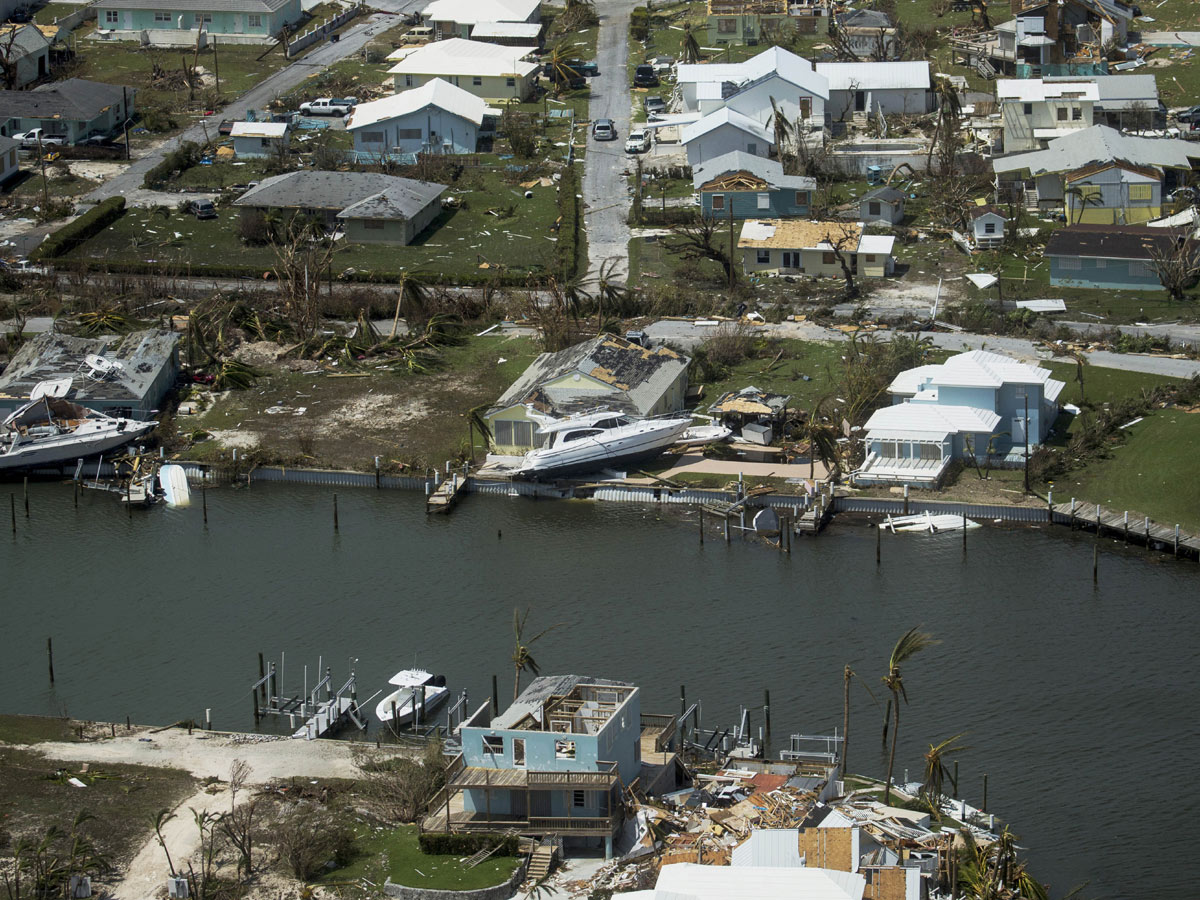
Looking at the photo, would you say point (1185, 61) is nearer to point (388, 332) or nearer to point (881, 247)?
point (881, 247)

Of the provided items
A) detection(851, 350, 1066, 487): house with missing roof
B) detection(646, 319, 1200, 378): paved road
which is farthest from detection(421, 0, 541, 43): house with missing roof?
detection(851, 350, 1066, 487): house with missing roof

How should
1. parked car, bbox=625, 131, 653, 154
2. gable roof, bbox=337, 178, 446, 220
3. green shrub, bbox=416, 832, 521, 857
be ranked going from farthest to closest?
parked car, bbox=625, 131, 653, 154, gable roof, bbox=337, 178, 446, 220, green shrub, bbox=416, 832, 521, 857

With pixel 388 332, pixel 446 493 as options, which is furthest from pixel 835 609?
pixel 388 332

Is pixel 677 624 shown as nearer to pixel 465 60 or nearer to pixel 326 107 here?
pixel 326 107

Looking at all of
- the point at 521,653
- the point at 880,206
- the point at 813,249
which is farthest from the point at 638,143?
the point at 521,653

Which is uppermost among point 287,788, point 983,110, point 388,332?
point 983,110

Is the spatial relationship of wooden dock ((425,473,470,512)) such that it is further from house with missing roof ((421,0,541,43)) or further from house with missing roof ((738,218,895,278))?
house with missing roof ((421,0,541,43))
